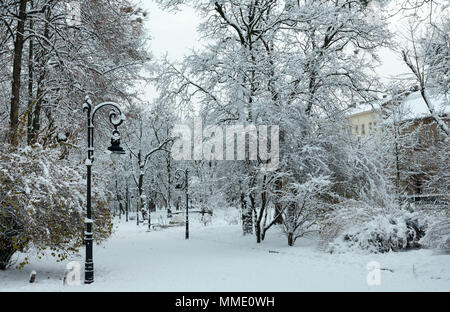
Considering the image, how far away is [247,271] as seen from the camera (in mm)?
9898

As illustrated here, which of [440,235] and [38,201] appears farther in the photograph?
[440,235]

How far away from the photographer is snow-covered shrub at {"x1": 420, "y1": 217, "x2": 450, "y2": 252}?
9711mm

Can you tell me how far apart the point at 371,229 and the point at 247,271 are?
408 centimetres

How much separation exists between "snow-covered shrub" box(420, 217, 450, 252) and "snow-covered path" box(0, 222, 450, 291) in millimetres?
288

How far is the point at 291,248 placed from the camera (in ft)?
43.4

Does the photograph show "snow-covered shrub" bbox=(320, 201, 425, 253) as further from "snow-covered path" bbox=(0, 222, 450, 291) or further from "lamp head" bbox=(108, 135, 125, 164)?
"lamp head" bbox=(108, 135, 125, 164)

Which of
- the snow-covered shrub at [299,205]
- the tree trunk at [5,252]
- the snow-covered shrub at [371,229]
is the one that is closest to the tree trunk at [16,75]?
the tree trunk at [5,252]

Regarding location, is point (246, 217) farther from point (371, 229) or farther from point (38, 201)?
point (38, 201)

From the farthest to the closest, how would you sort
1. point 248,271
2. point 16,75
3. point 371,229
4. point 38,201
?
point 16,75 → point 371,229 → point 248,271 → point 38,201

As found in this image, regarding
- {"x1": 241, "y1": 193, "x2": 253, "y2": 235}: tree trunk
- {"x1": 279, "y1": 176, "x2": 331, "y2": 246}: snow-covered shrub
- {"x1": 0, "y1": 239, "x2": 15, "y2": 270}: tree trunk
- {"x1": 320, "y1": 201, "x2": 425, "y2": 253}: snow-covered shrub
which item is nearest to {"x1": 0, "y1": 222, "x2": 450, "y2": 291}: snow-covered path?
{"x1": 0, "y1": 239, "x2": 15, "y2": 270}: tree trunk

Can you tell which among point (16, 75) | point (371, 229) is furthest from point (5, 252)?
point (371, 229)
